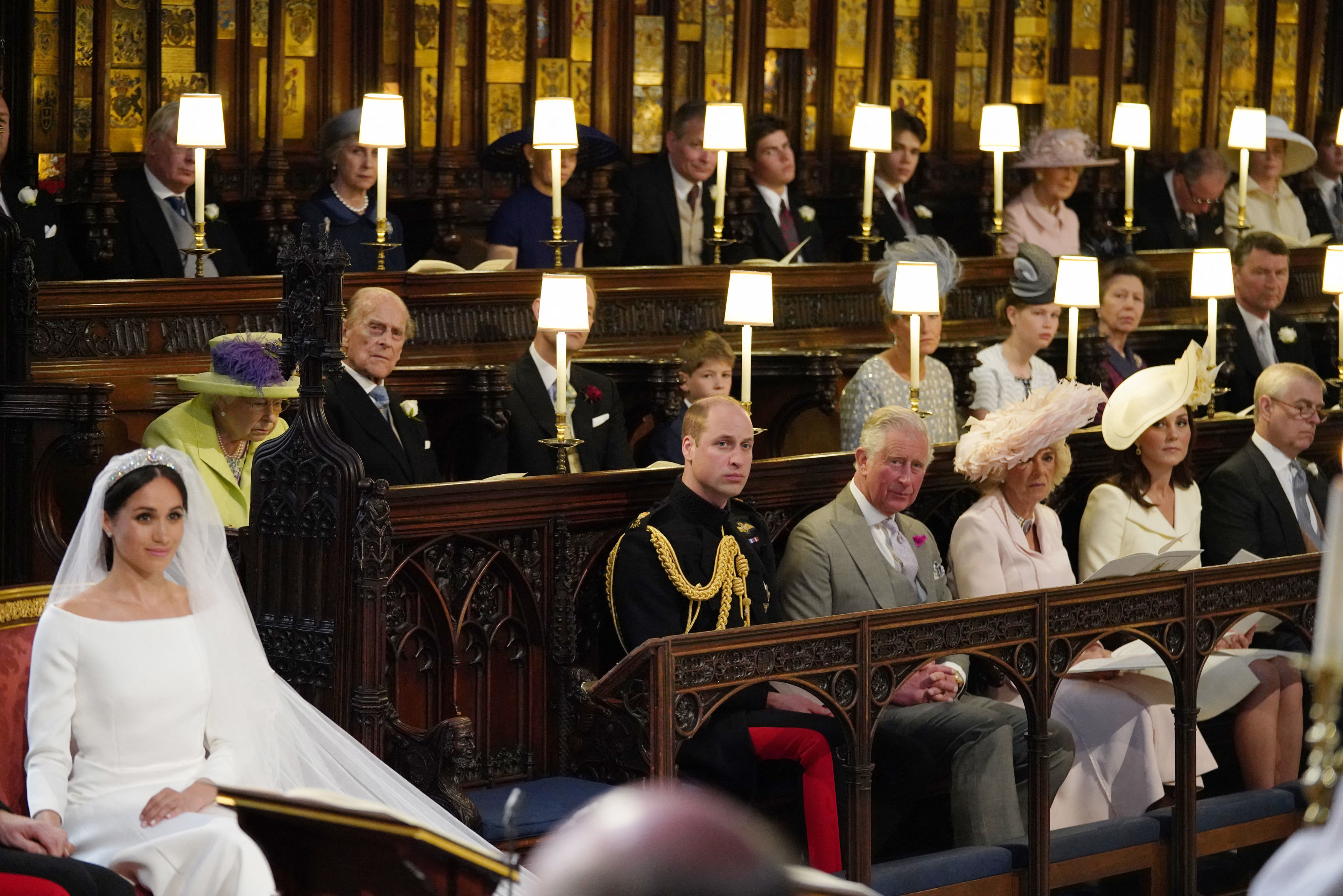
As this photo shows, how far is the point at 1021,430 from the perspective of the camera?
5133 millimetres

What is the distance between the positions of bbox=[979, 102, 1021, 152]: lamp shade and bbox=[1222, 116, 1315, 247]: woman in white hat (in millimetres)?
1394

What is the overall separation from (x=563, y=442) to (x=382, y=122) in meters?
1.85

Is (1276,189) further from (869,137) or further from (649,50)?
(649,50)

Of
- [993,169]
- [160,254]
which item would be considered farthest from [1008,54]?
[160,254]

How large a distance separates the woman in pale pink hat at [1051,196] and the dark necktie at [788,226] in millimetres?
1121

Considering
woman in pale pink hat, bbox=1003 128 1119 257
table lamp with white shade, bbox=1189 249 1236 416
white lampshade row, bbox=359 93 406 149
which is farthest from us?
woman in pale pink hat, bbox=1003 128 1119 257

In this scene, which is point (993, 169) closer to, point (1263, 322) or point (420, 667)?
point (1263, 322)

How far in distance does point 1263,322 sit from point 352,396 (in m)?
4.40

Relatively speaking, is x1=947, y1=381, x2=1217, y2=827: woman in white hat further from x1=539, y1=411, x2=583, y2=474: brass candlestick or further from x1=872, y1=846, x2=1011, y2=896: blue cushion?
x1=539, y1=411, x2=583, y2=474: brass candlestick

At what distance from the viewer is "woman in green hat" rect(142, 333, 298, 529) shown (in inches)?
202

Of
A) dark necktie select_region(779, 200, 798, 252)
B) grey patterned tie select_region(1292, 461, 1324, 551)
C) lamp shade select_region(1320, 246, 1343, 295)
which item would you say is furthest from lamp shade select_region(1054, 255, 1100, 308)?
dark necktie select_region(779, 200, 798, 252)

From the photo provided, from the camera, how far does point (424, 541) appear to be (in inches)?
173

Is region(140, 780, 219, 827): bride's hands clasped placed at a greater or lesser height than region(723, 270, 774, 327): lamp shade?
lesser

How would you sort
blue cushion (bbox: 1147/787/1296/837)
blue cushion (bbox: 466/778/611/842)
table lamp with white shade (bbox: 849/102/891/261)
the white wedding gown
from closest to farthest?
the white wedding gown → blue cushion (bbox: 466/778/611/842) → blue cushion (bbox: 1147/787/1296/837) → table lamp with white shade (bbox: 849/102/891/261)
